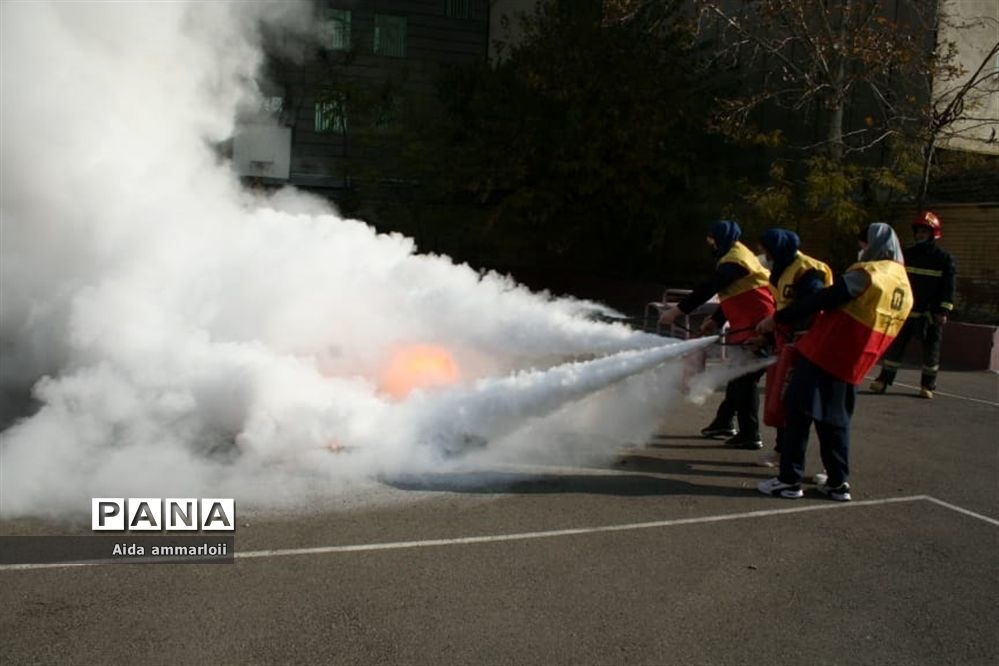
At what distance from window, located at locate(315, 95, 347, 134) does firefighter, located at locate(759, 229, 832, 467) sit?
14375 millimetres

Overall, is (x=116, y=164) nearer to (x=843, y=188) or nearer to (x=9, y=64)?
(x=9, y=64)

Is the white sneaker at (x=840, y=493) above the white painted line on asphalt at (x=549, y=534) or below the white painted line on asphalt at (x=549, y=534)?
above

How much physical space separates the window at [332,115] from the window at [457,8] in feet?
24.0

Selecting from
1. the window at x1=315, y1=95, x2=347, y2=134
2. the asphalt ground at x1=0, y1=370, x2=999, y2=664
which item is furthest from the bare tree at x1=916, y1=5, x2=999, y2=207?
the window at x1=315, y1=95, x2=347, y2=134

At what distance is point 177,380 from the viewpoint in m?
6.23

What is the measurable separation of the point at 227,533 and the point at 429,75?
18983 millimetres

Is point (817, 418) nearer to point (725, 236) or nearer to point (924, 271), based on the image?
point (725, 236)

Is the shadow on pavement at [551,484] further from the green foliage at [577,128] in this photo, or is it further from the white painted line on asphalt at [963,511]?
the green foliage at [577,128]

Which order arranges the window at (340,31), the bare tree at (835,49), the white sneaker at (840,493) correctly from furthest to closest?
the window at (340,31) → the bare tree at (835,49) → the white sneaker at (840,493)

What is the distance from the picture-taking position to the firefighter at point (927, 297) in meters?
9.68

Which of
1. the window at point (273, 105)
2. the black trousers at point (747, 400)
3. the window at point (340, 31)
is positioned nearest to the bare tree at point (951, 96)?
the black trousers at point (747, 400)

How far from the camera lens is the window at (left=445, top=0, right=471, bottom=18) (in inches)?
1019

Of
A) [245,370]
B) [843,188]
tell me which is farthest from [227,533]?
[843,188]

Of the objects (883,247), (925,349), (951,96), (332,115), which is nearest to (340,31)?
(332,115)
